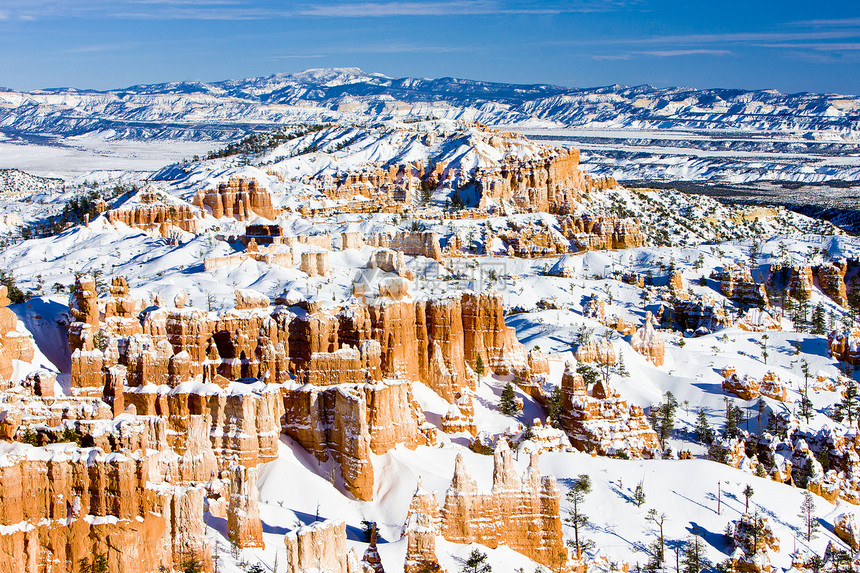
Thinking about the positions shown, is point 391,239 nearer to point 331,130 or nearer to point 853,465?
point 853,465

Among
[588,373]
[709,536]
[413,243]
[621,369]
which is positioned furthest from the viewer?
[413,243]

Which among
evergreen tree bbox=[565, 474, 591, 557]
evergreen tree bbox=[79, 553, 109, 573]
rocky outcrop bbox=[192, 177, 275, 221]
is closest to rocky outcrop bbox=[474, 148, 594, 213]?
rocky outcrop bbox=[192, 177, 275, 221]

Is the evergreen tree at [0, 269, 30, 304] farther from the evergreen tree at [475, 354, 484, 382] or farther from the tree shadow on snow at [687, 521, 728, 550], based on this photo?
the tree shadow on snow at [687, 521, 728, 550]

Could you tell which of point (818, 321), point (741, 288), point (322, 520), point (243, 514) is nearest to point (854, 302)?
point (741, 288)

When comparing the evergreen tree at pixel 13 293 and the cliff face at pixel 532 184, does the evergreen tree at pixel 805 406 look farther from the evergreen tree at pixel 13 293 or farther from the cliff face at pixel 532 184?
the cliff face at pixel 532 184

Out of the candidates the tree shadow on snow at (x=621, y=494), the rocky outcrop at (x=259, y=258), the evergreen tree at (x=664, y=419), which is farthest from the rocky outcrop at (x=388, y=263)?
the tree shadow on snow at (x=621, y=494)

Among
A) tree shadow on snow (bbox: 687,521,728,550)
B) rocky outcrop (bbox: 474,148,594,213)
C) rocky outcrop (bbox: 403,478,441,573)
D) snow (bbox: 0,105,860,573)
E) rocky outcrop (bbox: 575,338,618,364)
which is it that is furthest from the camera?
rocky outcrop (bbox: 474,148,594,213)

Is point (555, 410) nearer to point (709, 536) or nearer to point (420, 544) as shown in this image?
point (709, 536)
